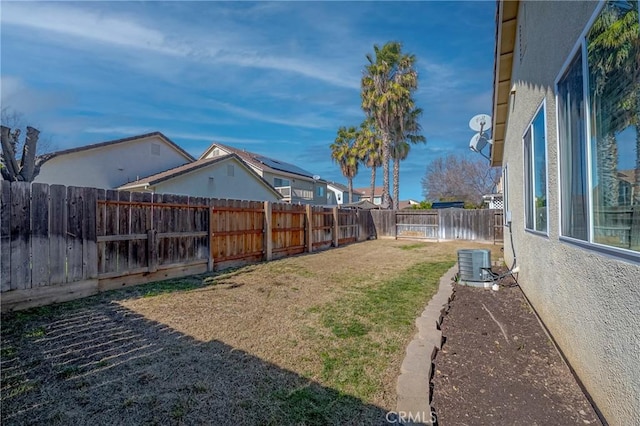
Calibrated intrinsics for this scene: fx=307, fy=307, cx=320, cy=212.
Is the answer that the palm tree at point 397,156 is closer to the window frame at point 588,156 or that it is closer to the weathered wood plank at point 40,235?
the window frame at point 588,156

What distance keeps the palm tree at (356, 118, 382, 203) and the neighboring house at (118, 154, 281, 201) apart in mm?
10373

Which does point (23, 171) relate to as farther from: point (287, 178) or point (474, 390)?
point (287, 178)

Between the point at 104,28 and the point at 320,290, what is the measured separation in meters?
8.09

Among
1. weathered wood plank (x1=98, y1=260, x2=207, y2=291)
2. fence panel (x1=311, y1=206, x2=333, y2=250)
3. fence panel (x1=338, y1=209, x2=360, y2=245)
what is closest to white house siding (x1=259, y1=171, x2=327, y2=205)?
fence panel (x1=338, y1=209, x2=360, y2=245)

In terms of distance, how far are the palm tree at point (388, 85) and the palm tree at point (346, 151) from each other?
894 cm

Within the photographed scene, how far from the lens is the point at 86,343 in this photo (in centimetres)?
330

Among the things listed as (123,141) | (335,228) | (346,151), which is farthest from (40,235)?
(346,151)

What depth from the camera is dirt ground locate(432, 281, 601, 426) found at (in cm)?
219

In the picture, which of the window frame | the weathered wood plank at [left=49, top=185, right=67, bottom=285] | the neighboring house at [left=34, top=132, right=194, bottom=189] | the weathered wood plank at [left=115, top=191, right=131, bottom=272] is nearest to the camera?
the window frame

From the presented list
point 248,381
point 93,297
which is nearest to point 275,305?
point 248,381

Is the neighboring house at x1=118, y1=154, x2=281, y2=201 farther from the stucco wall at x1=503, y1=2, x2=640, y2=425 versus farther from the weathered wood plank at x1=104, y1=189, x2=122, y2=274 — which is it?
the stucco wall at x1=503, y1=2, x2=640, y2=425

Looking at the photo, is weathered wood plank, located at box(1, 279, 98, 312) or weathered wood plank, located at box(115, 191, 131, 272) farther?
weathered wood plank, located at box(115, 191, 131, 272)

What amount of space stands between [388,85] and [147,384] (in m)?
21.0

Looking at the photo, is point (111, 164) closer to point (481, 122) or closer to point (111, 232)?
point (111, 232)
